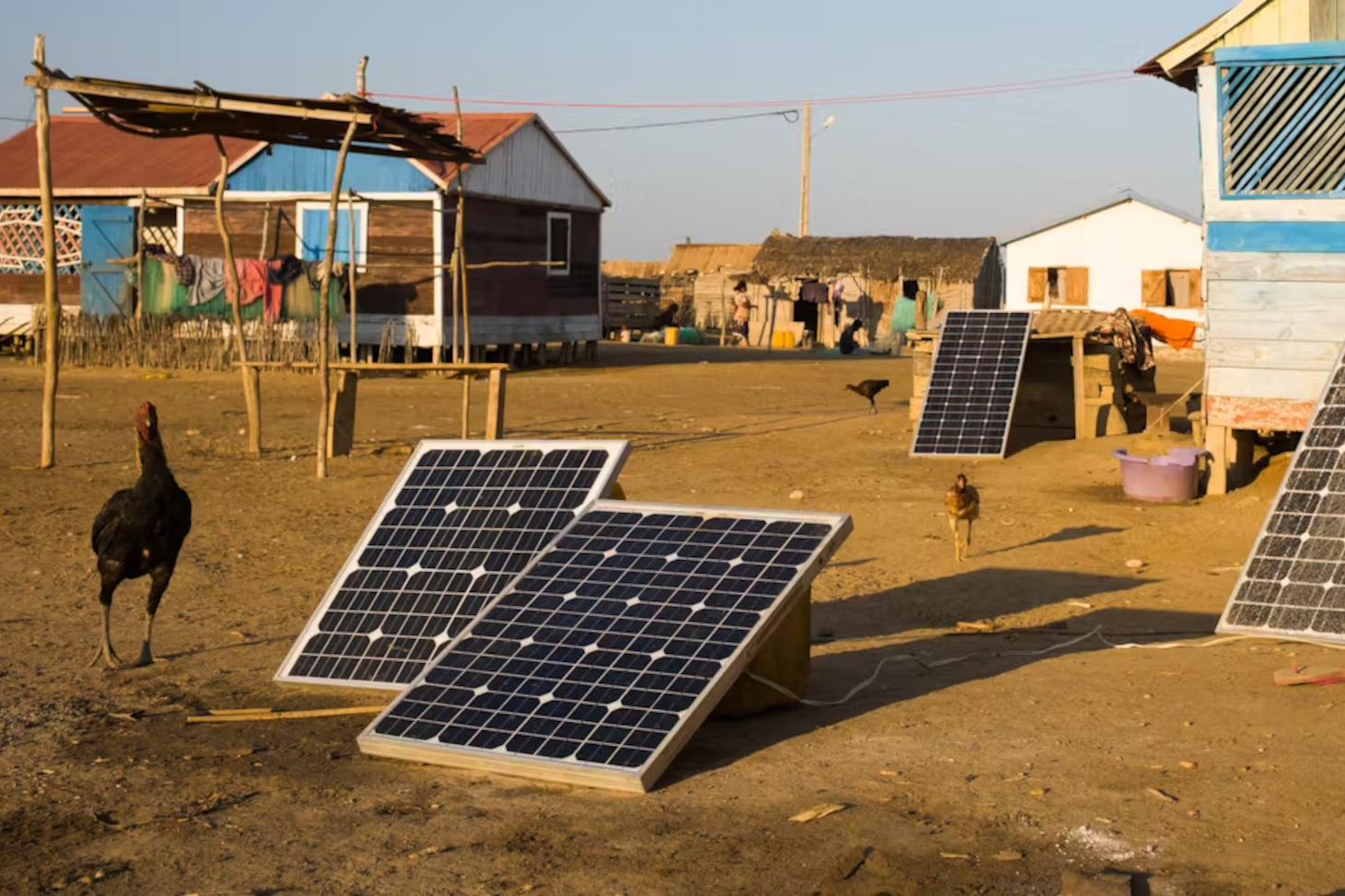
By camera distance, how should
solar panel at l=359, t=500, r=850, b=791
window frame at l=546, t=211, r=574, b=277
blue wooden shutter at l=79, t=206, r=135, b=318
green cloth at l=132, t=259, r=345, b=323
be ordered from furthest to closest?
window frame at l=546, t=211, r=574, b=277 → blue wooden shutter at l=79, t=206, r=135, b=318 → green cloth at l=132, t=259, r=345, b=323 → solar panel at l=359, t=500, r=850, b=791

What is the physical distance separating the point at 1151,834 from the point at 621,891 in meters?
1.87

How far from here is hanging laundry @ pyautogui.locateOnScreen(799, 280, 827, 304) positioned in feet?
150

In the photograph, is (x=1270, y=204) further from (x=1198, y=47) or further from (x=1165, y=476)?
(x=1165, y=476)

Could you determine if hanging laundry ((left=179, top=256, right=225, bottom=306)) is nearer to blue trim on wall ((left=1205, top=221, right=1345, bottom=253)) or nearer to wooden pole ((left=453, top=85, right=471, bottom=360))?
wooden pole ((left=453, top=85, right=471, bottom=360))

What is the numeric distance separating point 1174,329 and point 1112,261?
8.45 feet

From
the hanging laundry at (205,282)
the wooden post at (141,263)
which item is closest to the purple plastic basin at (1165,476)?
the hanging laundry at (205,282)

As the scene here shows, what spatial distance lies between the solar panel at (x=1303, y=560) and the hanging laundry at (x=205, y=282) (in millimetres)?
21326

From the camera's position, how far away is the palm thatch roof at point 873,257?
45.0 m

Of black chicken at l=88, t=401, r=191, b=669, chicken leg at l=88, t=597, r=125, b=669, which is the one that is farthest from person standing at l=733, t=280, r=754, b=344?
chicken leg at l=88, t=597, r=125, b=669

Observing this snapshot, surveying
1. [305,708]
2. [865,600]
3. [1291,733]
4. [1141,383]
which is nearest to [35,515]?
[305,708]

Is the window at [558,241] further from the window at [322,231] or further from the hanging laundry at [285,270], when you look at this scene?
the hanging laundry at [285,270]

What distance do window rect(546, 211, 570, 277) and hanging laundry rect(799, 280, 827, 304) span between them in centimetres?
1430

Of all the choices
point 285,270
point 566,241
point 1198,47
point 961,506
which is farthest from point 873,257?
point 961,506

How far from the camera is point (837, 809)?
18.5ft
